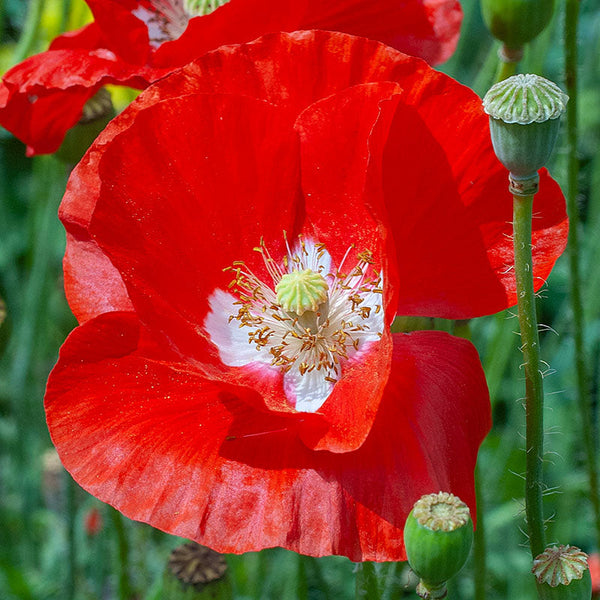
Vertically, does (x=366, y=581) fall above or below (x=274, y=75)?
below

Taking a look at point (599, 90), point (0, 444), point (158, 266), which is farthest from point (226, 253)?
point (599, 90)

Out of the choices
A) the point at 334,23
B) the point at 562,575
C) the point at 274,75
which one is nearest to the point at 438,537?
the point at 562,575

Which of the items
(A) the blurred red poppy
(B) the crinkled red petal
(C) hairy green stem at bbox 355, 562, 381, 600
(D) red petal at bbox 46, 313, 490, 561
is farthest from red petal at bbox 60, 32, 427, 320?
(A) the blurred red poppy

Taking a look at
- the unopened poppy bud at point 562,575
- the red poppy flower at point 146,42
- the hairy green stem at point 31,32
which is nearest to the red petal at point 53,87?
the red poppy flower at point 146,42

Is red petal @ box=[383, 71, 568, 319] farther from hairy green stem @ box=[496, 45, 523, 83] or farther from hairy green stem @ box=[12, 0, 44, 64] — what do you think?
hairy green stem @ box=[12, 0, 44, 64]

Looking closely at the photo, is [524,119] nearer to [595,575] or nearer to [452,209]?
[452,209]

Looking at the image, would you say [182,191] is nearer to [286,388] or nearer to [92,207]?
[92,207]

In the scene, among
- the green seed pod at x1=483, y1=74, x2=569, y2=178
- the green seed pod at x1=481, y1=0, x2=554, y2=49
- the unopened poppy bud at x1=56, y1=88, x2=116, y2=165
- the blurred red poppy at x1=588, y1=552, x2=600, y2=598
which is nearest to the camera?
the green seed pod at x1=483, y1=74, x2=569, y2=178

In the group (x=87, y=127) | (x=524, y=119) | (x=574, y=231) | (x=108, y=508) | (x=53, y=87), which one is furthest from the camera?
(x=108, y=508)
